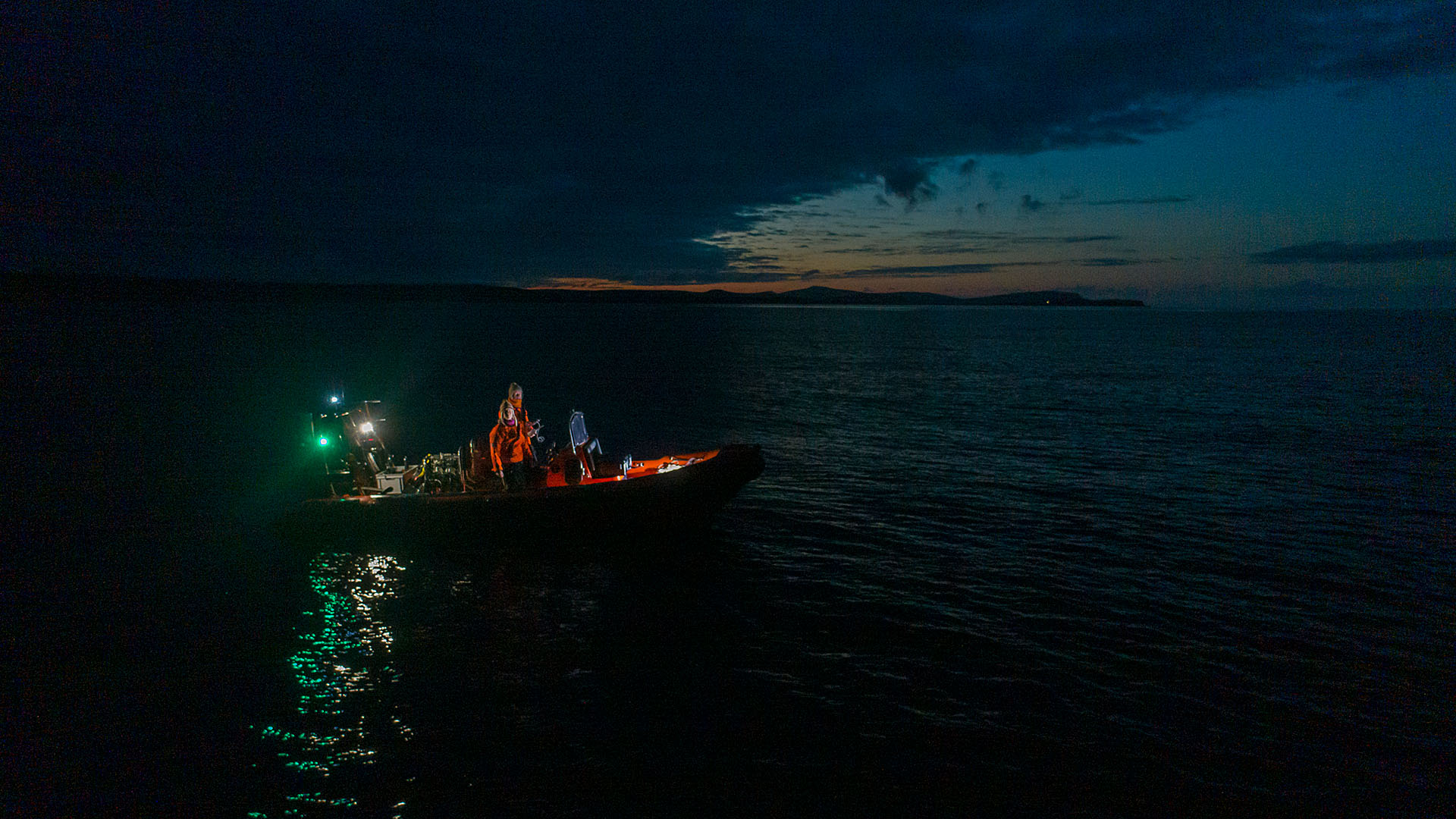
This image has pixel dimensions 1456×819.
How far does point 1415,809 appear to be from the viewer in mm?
7234

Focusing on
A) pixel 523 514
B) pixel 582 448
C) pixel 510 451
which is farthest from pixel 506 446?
pixel 582 448

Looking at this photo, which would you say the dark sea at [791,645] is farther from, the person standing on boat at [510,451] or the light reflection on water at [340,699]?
the person standing on boat at [510,451]

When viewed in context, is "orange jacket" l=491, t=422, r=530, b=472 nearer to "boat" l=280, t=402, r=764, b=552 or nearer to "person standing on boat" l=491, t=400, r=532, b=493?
"person standing on boat" l=491, t=400, r=532, b=493

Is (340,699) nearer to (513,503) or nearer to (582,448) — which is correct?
(513,503)

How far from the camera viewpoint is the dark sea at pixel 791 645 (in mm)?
7629

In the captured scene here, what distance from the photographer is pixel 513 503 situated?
1421 cm

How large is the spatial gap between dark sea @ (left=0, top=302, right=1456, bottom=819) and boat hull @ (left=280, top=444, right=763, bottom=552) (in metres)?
0.59

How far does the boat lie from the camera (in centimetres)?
1432

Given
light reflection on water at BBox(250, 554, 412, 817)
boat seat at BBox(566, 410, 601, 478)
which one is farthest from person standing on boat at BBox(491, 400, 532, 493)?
light reflection on water at BBox(250, 554, 412, 817)

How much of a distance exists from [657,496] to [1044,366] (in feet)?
181

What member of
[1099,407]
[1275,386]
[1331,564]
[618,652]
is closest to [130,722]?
[618,652]

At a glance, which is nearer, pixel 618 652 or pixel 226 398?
pixel 618 652

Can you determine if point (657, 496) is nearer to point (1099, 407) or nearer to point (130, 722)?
point (130, 722)

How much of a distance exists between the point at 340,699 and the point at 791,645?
6.39 meters
